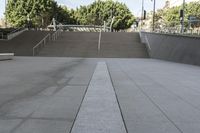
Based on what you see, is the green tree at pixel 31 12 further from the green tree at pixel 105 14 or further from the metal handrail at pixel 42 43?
the metal handrail at pixel 42 43

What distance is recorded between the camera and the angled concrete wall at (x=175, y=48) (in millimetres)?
22953

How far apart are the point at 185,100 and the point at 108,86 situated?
9.99 ft

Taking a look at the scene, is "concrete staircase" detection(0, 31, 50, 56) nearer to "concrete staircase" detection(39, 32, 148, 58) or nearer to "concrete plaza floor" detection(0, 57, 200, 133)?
"concrete staircase" detection(39, 32, 148, 58)

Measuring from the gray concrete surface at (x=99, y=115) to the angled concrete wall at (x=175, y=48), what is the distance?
13457 mm

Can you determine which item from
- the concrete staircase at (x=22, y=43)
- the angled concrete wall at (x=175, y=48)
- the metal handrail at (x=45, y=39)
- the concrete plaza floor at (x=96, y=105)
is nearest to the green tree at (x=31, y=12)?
the concrete staircase at (x=22, y=43)

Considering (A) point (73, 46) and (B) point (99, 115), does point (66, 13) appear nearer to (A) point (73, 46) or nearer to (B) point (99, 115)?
(A) point (73, 46)

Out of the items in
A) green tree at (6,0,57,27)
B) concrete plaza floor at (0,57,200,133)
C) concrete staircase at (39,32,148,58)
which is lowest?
concrete plaza floor at (0,57,200,133)

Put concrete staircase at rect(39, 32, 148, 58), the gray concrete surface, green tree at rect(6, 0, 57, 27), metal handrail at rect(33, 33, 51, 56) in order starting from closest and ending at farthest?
the gray concrete surface → concrete staircase at rect(39, 32, 148, 58) → metal handrail at rect(33, 33, 51, 56) → green tree at rect(6, 0, 57, 27)

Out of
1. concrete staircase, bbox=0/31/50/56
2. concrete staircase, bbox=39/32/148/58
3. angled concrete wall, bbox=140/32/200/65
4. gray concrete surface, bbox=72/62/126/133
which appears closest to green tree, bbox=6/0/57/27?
concrete staircase, bbox=0/31/50/56

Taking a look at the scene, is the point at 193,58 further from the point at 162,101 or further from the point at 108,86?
the point at 162,101

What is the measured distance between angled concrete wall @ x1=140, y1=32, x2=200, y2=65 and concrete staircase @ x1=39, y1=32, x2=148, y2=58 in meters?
1.37

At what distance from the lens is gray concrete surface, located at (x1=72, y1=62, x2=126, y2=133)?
6.23 metres

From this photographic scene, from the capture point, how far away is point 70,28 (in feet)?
232

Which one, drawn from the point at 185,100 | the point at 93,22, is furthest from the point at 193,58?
the point at 93,22
